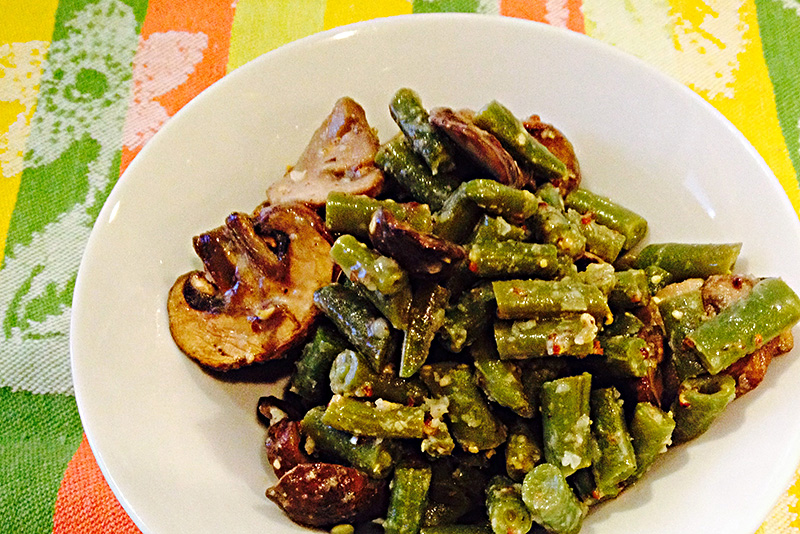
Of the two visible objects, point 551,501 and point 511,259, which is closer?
point 551,501

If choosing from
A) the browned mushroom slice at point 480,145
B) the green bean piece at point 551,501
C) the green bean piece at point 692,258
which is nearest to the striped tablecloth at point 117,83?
the green bean piece at point 692,258

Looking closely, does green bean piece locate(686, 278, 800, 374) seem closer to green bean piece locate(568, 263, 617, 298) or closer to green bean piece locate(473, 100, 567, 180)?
green bean piece locate(568, 263, 617, 298)

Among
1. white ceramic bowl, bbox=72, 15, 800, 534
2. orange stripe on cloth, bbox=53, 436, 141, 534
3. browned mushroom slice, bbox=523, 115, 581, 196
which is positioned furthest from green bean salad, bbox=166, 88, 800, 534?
orange stripe on cloth, bbox=53, 436, 141, 534

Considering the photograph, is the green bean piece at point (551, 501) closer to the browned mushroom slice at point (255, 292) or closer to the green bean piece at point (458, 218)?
the green bean piece at point (458, 218)

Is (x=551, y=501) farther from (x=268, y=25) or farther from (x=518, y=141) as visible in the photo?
(x=268, y=25)

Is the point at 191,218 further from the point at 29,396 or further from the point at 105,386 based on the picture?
the point at 29,396

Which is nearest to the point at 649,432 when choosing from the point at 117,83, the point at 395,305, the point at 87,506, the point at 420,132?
the point at 395,305

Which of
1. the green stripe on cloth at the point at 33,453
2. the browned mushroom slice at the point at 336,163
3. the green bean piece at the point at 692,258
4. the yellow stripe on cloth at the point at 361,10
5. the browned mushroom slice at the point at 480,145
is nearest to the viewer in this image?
the browned mushroom slice at the point at 480,145
